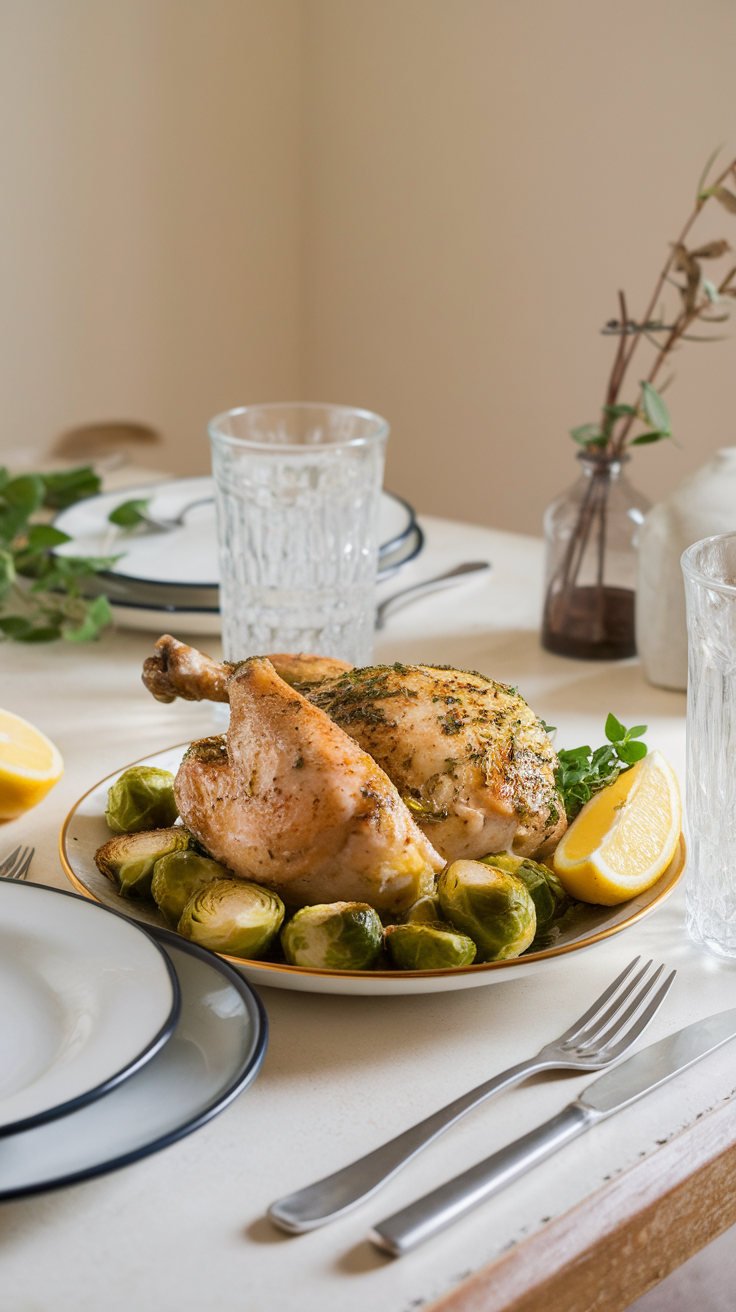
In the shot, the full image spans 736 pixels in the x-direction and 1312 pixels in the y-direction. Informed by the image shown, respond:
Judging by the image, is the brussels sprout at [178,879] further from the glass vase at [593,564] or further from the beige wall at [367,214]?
the beige wall at [367,214]

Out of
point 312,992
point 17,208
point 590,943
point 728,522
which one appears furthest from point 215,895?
point 17,208

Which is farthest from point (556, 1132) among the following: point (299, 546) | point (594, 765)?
point (299, 546)

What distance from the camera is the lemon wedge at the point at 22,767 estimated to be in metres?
1.07

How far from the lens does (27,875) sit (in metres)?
1.02

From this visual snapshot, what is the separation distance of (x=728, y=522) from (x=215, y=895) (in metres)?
0.91

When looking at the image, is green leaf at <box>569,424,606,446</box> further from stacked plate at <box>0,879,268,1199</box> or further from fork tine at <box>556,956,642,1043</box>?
stacked plate at <box>0,879,268,1199</box>

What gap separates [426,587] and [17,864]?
96 centimetres

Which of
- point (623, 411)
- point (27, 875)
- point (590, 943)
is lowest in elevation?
point (27, 875)

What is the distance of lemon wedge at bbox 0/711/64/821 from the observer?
1071 millimetres

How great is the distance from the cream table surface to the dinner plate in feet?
0.13

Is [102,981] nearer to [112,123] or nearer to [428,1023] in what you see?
[428,1023]

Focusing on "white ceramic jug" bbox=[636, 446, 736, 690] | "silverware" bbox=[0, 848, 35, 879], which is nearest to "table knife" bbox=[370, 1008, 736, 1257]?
"silverware" bbox=[0, 848, 35, 879]

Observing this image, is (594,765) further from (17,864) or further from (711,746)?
(17,864)

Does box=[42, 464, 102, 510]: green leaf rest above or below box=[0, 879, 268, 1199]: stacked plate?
below
